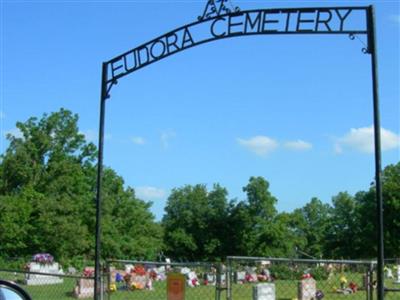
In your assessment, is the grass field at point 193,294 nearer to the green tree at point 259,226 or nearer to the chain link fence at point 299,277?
the chain link fence at point 299,277

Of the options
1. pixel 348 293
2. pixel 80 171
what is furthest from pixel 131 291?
pixel 80 171

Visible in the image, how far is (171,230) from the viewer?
89.9 meters

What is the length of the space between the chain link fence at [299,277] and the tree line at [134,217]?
26262 mm

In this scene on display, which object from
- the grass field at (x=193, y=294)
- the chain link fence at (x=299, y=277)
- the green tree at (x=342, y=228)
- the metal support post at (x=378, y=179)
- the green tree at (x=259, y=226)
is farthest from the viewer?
the green tree at (x=342, y=228)

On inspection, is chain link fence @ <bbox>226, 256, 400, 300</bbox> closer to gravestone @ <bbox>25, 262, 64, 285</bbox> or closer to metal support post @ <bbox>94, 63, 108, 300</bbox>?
metal support post @ <bbox>94, 63, 108, 300</bbox>

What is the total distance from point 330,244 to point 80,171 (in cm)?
4544

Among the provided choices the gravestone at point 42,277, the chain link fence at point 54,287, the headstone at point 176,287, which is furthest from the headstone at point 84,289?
the headstone at point 176,287

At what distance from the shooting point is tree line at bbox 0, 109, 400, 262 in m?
51.9

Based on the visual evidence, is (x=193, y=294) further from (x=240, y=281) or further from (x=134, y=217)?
(x=134, y=217)

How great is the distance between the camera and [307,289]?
1645 centimetres

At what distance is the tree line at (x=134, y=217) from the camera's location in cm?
5194

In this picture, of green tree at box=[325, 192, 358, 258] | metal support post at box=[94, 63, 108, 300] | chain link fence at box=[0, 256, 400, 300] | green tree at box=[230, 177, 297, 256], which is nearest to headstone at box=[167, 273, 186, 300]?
chain link fence at box=[0, 256, 400, 300]

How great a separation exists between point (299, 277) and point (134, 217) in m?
60.3

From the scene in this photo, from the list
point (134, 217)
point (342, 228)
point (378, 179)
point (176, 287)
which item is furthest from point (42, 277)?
point (342, 228)
